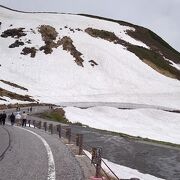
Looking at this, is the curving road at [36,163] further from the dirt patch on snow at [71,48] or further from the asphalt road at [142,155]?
the dirt patch on snow at [71,48]

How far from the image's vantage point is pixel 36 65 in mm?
146125

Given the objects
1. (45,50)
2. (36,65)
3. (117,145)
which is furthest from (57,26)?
(117,145)

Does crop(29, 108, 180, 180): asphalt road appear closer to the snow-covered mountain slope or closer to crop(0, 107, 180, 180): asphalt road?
crop(0, 107, 180, 180): asphalt road

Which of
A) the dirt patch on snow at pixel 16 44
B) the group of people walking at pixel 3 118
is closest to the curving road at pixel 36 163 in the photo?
the group of people walking at pixel 3 118

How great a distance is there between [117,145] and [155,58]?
141 m

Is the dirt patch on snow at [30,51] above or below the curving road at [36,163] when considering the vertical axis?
above

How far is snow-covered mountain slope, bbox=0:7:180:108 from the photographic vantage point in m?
124

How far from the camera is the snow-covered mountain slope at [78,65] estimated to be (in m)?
124

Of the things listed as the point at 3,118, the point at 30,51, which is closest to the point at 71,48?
the point at 30,51

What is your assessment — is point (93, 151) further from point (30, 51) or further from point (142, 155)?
point (30, 51)

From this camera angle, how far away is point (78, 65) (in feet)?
490

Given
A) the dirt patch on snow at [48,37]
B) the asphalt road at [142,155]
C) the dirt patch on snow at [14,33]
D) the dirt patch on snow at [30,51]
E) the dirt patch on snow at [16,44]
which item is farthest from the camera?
the dirt patch on snow at [14,33]

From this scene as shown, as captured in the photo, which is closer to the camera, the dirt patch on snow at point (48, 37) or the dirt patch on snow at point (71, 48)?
the dirt patch on snow at point (71, 48)

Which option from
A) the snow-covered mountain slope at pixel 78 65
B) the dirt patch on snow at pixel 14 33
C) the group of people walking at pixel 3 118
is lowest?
the group of people walking at pixel 3 118
